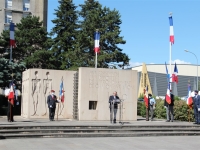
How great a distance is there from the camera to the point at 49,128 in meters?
19.0

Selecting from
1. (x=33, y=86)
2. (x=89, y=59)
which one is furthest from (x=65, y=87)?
(x=89, y=59)

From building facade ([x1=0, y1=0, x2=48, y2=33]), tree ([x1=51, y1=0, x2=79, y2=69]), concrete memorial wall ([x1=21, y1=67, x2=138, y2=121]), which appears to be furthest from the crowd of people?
building facade ([x1=0, y1=0, x2=48, y2=33])

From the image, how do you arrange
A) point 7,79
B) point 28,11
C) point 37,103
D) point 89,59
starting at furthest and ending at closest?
point 28,11 < point 89,59 < point 7,79 < point 37,103

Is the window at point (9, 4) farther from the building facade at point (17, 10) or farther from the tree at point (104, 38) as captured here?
the tree at point (104, 38)

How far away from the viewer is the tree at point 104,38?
2141 inches

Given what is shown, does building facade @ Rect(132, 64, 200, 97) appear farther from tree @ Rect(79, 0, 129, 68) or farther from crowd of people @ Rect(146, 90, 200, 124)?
crowd of people @ Rect(146, 90, 200, 124)

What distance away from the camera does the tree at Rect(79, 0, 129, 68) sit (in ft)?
178

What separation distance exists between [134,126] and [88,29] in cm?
3669

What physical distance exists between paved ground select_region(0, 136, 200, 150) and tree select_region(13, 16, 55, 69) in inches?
1305

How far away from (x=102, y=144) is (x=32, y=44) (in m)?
37.2

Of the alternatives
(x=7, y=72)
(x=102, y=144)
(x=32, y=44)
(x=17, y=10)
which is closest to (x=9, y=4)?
(x=17, y=10)

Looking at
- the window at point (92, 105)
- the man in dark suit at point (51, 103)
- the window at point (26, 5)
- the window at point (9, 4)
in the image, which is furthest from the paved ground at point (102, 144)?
the window at point (26, 5)

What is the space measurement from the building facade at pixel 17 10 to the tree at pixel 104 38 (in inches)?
527

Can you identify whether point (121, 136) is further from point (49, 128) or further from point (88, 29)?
point (88, 29)
